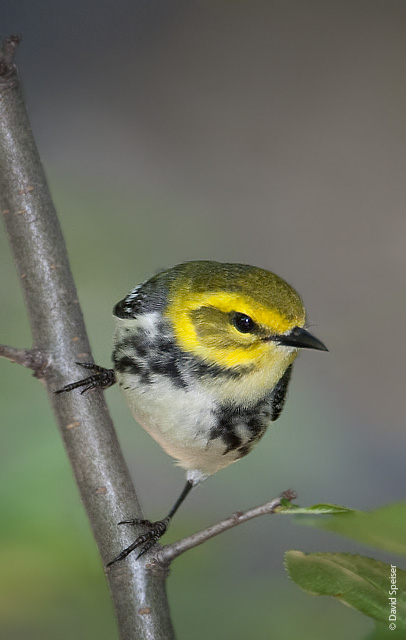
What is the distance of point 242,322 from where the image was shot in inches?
42.1

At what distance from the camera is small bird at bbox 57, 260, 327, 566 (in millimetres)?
1049

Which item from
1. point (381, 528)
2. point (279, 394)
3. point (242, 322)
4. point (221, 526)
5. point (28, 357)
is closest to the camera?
point (381, 528)

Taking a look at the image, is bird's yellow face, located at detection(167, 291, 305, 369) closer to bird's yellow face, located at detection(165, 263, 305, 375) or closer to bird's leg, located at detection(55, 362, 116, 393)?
bird's yellow face, located at detection(165, 263, 305, 375)

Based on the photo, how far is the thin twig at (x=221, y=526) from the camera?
21.1 inches

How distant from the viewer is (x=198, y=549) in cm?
132

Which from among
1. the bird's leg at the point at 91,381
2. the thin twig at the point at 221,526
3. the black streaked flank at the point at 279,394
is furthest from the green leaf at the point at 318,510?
the black streaked flank at the point at 279,394

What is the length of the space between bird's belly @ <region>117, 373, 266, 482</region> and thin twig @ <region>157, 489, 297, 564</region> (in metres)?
0.26

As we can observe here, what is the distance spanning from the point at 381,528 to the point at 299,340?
2.02 feet

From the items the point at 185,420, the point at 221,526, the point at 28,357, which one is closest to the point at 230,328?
the point at 185,420

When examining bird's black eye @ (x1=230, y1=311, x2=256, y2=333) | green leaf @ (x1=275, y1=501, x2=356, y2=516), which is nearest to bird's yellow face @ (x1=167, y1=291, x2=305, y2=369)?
bird's black eye @ (x1=230, y1=311, x2=256, y2=333)

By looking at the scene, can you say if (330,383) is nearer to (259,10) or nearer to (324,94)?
(324,94)

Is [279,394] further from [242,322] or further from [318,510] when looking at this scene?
[318,510]

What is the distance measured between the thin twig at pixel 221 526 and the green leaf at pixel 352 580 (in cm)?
6

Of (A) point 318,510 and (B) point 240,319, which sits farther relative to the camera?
(B) point 240,319
